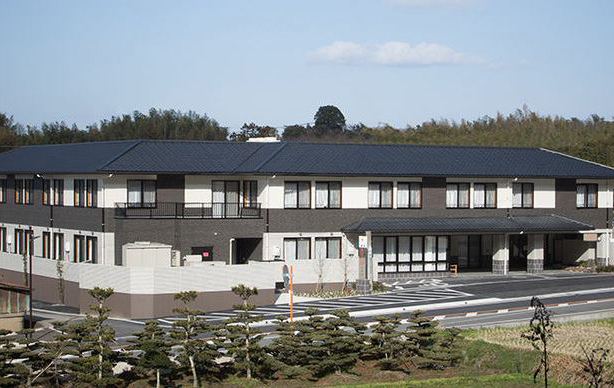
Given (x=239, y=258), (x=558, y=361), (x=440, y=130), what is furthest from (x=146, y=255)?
(x=440, y=130)

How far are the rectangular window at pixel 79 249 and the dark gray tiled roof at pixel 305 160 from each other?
3.20m

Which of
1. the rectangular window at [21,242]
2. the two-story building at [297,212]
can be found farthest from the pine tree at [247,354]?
the rectangular window at [21,242]

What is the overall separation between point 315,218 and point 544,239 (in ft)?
44.6

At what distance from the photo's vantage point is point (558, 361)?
24.6m

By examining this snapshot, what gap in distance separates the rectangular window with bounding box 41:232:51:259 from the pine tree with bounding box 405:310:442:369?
2608 centimetres

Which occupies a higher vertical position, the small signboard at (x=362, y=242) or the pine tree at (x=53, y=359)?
the small signboard at (x=362, y=242)

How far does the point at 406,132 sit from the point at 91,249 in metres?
45.9

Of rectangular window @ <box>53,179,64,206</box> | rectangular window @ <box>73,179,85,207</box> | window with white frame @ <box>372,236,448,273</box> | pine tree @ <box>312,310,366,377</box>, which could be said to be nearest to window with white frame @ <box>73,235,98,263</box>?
rectangular window @ <box>73,179,85,207</box>

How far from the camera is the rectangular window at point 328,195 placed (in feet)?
150

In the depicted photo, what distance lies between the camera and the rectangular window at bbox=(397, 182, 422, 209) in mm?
47281

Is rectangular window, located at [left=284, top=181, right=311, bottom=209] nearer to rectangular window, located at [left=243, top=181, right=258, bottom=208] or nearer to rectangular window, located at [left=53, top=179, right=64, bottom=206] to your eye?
rectangular window, located at [left=243, top=181, right=258, bottom=208]

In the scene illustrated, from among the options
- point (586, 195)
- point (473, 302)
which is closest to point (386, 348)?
point (473, 302)

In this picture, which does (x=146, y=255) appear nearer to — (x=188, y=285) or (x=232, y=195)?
Result: (x=188, y=285)

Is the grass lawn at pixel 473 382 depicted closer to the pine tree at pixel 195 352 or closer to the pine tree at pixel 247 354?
the pine tree at pixel 247 354
